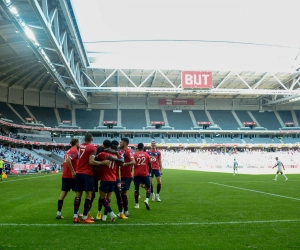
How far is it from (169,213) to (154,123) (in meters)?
56.4

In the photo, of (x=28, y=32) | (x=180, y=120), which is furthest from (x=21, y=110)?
(x=28, y=32)

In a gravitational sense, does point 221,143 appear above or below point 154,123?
below

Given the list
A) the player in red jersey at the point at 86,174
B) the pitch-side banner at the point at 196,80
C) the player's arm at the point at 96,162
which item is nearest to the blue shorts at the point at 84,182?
the player in red jersey at the point at 86,174

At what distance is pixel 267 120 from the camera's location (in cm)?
6794

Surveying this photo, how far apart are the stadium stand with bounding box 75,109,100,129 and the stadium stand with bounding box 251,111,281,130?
3492 centimetres

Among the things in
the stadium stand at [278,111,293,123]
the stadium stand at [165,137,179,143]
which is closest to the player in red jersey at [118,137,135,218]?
the stadium stand at [165,137,179,143]

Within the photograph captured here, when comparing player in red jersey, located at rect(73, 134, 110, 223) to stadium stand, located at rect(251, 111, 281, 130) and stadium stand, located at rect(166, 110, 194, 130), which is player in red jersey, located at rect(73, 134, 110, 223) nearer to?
stadium stand, located at rect(166, 110, 194, 130)

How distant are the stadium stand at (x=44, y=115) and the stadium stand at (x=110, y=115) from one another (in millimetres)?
10377

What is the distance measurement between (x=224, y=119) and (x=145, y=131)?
58.6 feet

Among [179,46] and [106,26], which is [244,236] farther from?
[179,46]

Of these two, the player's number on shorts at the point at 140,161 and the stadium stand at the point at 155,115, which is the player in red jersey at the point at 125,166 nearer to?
the player's number on shorts at the point at 140,161

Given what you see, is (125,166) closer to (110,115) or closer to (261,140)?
(110,115)

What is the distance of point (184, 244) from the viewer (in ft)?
17.2

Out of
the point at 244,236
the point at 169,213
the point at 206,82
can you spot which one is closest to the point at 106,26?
the point at 206,82
